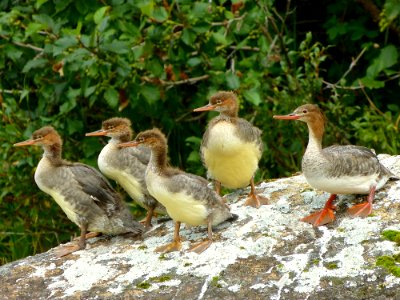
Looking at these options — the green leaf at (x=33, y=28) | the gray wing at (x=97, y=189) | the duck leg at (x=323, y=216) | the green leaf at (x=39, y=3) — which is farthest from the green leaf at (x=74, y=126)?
the duck leg at (x=323, y=216)

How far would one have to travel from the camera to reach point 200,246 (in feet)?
19.1

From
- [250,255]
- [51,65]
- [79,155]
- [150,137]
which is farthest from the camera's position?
[79,155]

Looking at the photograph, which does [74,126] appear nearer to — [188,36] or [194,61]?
[194,61]

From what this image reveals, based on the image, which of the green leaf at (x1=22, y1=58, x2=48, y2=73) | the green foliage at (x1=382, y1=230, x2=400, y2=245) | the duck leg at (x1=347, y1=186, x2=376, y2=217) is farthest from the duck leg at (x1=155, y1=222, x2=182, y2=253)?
the green leaf at (x1=22, y1=58, x2=48, y2=73)

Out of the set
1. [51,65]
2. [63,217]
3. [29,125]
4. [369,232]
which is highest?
[51,65]

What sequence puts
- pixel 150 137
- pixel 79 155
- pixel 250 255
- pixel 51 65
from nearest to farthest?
pixel 250 255
pixel 150 137
pixel 51 65
pixel 79 155

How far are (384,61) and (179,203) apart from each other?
388 cm

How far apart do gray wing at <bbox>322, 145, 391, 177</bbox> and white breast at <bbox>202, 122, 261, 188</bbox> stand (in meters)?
0.87

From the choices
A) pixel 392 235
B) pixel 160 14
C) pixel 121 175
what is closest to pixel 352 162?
pixel 392 235

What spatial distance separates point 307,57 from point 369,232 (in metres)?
3.38

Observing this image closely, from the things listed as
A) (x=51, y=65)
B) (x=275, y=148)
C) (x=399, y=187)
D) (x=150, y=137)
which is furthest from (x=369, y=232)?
(x=51, y=65)

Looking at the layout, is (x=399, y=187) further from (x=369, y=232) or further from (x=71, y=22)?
(x=71, y=22)

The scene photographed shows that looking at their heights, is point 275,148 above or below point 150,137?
below

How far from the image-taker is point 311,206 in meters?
6.36
